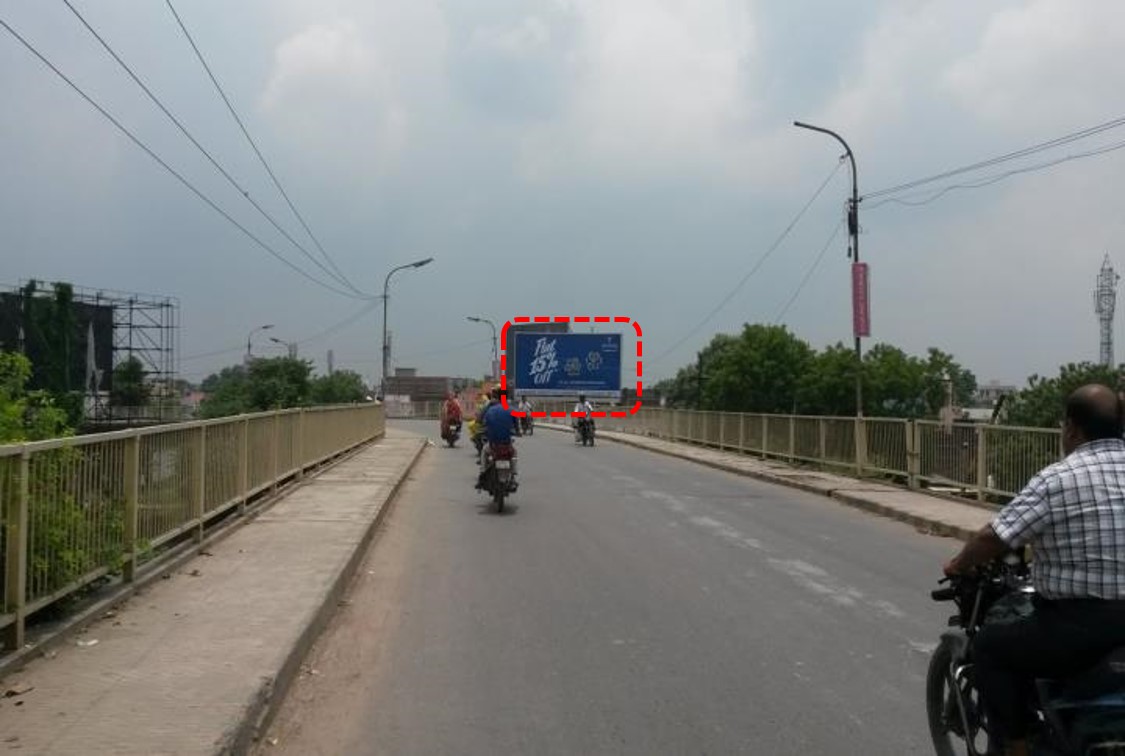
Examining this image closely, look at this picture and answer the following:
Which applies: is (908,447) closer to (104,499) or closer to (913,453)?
(913,453)

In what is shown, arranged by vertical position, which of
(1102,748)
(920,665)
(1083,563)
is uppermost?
(1083,563)

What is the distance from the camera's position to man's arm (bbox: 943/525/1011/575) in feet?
12.6

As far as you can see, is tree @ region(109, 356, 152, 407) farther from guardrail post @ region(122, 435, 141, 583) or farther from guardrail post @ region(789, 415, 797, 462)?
guardrail post @ region(122, 435, 141, 583)

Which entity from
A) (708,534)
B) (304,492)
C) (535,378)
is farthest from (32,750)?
(535,378)

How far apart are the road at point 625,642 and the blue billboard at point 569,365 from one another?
36805mm

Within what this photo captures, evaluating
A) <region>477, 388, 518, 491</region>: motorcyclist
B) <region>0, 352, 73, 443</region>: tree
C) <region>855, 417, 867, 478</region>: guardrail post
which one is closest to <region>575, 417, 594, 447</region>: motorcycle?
<region>855, 417, 867, 478</region>: guardrail post

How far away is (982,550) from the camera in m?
3.90

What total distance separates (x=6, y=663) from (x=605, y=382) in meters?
46.0

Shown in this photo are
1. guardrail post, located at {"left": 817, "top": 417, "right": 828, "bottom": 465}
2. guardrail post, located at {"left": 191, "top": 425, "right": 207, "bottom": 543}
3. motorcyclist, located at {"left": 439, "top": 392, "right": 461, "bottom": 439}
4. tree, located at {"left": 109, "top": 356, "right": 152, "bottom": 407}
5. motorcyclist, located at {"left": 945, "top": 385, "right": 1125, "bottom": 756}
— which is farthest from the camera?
tree, located at {"left": 109, "top": 356, "right": 152, "bottom": 407}

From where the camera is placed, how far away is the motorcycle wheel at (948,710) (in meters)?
4.27

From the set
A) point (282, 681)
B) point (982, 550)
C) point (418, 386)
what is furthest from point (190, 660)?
point (418, 386)

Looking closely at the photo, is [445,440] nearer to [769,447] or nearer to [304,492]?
[769,447]

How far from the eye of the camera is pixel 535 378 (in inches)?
2005

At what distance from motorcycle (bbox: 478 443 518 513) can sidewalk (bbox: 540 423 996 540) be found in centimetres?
559
